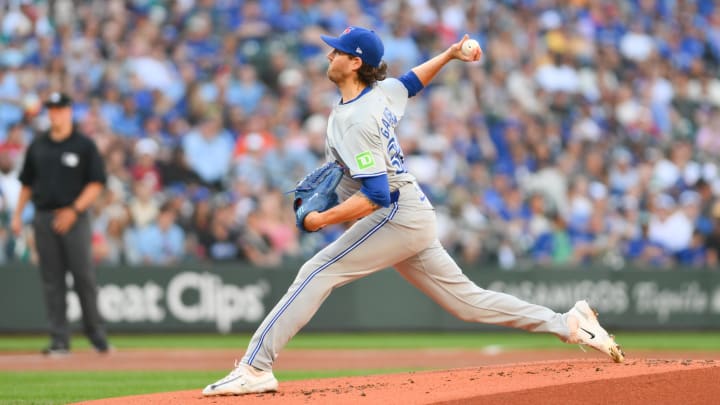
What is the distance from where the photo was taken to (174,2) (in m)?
18.7

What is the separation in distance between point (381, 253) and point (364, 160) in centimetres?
64

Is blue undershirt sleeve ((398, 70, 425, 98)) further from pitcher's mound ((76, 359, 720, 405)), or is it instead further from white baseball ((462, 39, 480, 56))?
pitcher's mound ((76, 359, 720, 405))

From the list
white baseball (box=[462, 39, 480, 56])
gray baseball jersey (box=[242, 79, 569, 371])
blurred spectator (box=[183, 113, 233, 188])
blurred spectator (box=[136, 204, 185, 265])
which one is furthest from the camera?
blurred spectator (box=[183, 113, 233, 188])

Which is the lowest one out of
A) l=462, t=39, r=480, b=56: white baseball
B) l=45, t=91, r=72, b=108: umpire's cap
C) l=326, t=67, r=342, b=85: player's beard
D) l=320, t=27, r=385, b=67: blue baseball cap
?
l=326, t=67, r=342, b=85: player's beard

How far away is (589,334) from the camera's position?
7242 mm

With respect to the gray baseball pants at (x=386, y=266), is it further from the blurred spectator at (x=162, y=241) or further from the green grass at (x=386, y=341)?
the blurred spectator at (x=162, y=241)

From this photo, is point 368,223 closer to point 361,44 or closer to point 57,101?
point 361,44

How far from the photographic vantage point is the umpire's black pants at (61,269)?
11375 millimetres

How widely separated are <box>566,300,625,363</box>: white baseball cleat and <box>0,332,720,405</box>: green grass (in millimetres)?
2783

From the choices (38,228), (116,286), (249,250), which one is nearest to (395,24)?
(249,250)

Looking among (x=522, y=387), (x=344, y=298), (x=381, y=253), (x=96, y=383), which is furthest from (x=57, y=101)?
(x=522, y=387)

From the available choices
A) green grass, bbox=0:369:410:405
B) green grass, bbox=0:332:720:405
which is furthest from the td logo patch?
green grass, bbox=0:332:720:405

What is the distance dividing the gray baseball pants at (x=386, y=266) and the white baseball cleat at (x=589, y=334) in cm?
7

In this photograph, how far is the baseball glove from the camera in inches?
261
